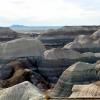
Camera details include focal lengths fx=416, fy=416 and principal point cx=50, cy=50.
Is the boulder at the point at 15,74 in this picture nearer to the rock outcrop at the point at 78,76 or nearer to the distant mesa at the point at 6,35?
the rock outcrop at the point at 78,76

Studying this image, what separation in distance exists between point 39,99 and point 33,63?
73.1 feet

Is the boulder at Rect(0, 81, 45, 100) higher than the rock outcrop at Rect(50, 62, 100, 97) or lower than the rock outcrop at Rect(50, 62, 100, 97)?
higher

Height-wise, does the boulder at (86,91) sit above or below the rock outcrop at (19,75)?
above

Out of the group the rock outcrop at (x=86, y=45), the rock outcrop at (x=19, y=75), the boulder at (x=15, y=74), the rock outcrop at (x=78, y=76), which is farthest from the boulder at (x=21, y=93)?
the rock outcrop at (x=86, y=45)

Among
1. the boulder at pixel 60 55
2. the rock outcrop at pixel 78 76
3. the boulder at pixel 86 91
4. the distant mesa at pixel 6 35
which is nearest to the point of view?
the boulder at pixel 86 91

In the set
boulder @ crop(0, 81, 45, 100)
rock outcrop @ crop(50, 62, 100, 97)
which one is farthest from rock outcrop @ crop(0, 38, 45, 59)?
boulder @ crop(0, 81, 45, 100)

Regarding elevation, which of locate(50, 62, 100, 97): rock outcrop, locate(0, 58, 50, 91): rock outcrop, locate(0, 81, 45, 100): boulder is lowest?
locate(0, 58, 50, 91): rock outcrop

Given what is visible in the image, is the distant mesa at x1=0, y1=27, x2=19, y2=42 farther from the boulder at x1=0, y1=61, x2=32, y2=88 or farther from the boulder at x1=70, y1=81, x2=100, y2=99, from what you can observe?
the boulder at x1=70, y1=81, x2=100, y2=99

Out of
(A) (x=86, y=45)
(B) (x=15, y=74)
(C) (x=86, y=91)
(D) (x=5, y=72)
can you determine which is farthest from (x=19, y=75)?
(A) (x=86, y=45)

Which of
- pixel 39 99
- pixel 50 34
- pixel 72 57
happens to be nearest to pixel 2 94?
pixel 39 99

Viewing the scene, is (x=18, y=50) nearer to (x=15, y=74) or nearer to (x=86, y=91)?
(x=15, y=74)

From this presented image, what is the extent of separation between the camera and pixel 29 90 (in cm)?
1883

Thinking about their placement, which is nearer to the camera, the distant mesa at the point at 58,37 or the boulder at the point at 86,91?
the boulder at the point at 86,91

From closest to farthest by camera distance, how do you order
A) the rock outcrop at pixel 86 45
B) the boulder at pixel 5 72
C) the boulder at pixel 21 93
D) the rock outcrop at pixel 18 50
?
the boulder at pixel 21 93, the boulder at pixel 5 72, the rock outcrop at pixel 18 50, the rock outcrop at pixel 86 45
